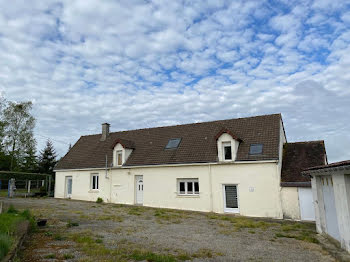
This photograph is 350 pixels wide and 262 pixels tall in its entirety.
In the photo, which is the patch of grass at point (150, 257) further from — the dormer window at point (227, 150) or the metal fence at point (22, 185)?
the metal fence at point (22, 185)

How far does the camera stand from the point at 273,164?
54.2 ft

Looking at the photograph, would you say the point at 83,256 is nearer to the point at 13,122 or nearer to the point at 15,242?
the point at 15,242

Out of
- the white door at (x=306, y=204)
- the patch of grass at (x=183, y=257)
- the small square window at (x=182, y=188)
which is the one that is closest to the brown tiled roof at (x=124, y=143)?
the small square window at (x=182, y=188)

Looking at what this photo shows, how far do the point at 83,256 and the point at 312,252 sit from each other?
264 inches

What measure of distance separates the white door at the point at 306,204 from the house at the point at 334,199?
14.1 feet

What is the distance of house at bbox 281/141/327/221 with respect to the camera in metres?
15.7

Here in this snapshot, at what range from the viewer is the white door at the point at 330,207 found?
29.9 ft

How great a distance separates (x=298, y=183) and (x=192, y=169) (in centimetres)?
689

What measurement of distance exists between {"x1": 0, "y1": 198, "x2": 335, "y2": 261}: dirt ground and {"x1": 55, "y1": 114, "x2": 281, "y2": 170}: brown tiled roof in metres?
6.55

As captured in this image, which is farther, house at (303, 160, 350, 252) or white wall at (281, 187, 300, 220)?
white wall at (281, 187, 300, 220)

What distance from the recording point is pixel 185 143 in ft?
69.9

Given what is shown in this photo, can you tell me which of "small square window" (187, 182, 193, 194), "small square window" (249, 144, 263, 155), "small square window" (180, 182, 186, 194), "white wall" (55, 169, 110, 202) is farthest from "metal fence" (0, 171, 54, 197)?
"small square window" (249, 144, 263, 155)

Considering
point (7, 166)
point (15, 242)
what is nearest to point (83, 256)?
point (15, 242)

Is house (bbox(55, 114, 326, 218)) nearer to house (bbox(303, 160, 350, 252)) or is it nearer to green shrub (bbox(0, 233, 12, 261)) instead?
house (bbox(303, 160, 350, 252))
